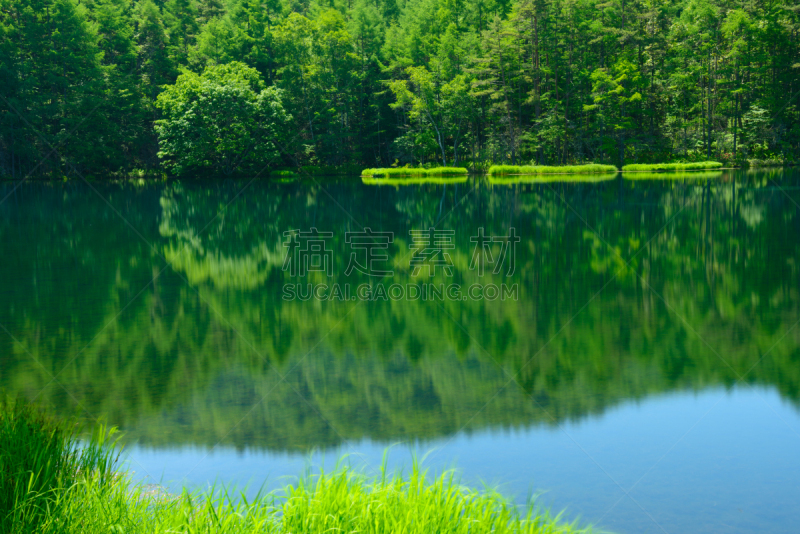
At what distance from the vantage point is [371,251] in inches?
499

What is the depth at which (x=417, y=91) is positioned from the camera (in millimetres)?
47000

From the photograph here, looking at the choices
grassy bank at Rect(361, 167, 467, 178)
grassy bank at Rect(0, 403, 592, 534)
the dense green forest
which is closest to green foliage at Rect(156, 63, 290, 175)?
the dense green forest

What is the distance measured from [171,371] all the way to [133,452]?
1.60 m

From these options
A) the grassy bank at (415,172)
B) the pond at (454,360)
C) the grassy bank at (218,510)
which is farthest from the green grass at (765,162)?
the grassy bank at (218,510)

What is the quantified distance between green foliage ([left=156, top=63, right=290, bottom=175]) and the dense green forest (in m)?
0.11

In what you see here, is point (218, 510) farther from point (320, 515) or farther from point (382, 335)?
point (382, 335)

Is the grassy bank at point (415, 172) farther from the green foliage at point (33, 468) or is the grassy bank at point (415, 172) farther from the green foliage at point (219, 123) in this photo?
the green foliage at point (33, 468)

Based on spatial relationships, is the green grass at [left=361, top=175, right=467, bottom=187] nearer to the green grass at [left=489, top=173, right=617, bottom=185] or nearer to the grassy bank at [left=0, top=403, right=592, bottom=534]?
the green grass at [left=489, top=173, right=617, bottom=185]

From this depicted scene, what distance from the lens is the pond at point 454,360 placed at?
4164mm

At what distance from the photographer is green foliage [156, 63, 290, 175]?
141 feet

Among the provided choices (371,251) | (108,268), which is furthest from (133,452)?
(371,251)

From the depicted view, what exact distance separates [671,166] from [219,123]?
27212 mm

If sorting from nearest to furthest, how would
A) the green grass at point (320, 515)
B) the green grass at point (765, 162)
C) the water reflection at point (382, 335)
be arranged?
the green grass at point (320, 515), the water reflection at point (382, 335), the green grass at point (765, 162)

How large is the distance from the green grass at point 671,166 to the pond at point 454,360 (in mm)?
29318
